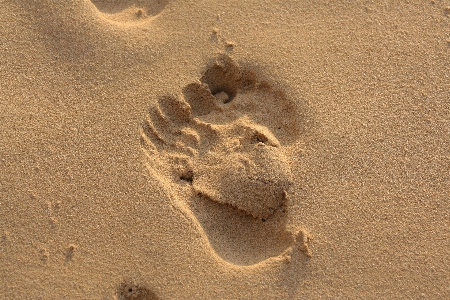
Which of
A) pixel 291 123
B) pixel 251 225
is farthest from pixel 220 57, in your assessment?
pixel 251 225

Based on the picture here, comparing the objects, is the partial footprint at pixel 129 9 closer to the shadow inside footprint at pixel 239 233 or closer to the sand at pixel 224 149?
the sand at pixel 224 149

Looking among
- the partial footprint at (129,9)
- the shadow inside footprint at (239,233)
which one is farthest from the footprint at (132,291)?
the partial footprint at (129,9)

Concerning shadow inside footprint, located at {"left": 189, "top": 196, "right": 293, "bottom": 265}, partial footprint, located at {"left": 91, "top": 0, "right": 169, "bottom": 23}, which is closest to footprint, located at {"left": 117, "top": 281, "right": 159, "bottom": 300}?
shadow inside footprint, located at {"left": 189, "top": 196, "right": 293, "bottom": 265}

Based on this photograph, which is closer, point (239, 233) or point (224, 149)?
point (239, 233)

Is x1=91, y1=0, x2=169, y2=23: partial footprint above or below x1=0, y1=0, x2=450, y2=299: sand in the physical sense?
above

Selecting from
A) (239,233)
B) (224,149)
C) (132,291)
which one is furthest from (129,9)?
(132,291)

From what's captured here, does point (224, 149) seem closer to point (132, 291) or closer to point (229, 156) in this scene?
point (229, 156)

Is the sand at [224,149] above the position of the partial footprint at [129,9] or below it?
below

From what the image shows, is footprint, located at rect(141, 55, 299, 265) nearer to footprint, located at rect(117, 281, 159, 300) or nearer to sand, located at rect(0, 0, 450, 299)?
sand, located at rect(0, 0, 450, 299)

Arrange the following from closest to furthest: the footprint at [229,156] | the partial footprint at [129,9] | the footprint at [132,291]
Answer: the footprint at [132,291], the footprint at [229,156], the partial footprint at [129,9]
